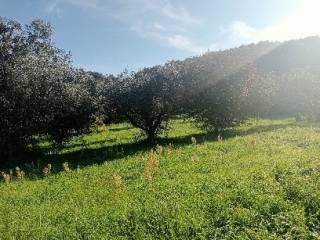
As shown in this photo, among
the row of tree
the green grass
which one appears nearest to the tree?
the row of tree

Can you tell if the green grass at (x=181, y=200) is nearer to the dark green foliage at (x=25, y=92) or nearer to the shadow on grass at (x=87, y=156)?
the shadow on grass at (x=87, y=156)

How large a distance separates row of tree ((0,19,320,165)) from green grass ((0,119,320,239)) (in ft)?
32.3

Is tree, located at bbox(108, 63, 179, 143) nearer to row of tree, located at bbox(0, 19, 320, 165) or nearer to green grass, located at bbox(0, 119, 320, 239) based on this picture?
row of tree, located at bbox(0, 19, 320, 165)

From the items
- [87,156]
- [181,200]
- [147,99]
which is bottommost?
[181,200]

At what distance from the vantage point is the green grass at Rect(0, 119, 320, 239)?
44.8 feet

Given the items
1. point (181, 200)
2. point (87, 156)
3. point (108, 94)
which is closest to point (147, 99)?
point (108, 94)

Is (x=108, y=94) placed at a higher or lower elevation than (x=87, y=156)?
higher

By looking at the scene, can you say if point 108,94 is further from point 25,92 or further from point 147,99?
point 25,92

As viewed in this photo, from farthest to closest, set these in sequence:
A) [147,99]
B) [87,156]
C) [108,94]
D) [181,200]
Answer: [108,94]
[147,99]
[87,156]
[181,200]

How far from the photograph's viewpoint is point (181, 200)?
617 inches

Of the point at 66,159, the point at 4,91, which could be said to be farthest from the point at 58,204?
the point at 4,91

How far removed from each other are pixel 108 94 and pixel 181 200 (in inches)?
1034

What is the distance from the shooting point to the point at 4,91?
32.1 metres

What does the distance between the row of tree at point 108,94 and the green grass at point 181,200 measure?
985 cm
